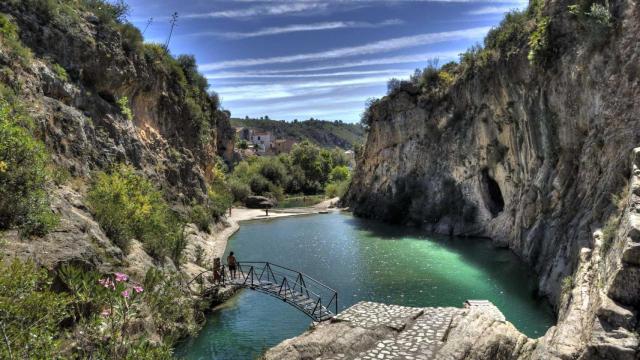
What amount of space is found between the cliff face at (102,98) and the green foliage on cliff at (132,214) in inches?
63.6

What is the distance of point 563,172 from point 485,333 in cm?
1303

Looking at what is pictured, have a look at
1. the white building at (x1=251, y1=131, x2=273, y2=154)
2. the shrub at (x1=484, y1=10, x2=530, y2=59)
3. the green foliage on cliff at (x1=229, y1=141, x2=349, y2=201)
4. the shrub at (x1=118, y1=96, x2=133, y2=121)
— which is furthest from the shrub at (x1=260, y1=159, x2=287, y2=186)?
the white building at (x1=251, y1=131, x2=273, y2=154)

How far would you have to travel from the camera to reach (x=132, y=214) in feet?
59.9

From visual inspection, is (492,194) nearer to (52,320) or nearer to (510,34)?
(510,34)

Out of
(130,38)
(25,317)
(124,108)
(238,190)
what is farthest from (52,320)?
(238,190)

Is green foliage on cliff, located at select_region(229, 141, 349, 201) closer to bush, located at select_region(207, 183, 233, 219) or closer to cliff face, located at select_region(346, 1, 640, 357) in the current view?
bush, located at select_region(207, 183, 233, 219)

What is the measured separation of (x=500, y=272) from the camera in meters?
23.9

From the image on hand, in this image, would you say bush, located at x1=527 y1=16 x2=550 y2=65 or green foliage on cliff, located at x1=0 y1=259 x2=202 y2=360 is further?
bush, located at x1=527 y1=16 x2=550 y2=65

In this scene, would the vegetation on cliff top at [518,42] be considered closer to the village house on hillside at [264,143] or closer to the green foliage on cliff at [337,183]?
the green foliage on cliff at [337,183]

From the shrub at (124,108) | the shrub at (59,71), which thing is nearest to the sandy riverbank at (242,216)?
the shrub at (124,108)

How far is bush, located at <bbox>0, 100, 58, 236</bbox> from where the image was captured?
35.9 feet

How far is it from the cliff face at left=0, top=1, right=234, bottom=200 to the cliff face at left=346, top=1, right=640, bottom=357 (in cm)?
1864

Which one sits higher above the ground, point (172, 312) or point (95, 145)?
point (95, 145)

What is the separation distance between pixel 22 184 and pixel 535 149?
2435 centimetres
